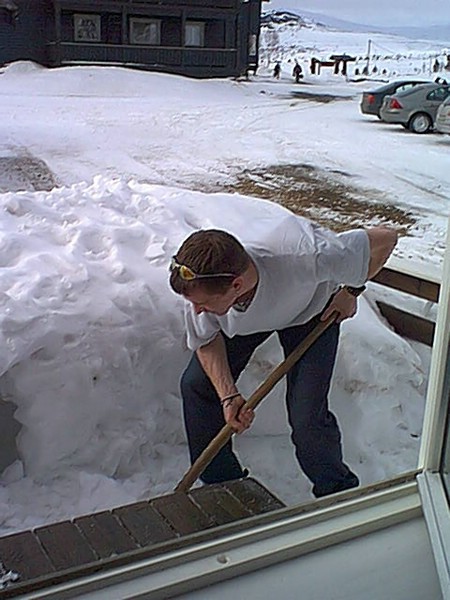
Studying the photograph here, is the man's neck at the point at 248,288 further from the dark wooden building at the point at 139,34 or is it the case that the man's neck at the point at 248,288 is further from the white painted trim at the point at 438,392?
the dark wooden building at the point at 139,34

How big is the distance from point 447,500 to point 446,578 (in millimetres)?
108

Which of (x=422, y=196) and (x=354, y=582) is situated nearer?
(x=354, y=582)

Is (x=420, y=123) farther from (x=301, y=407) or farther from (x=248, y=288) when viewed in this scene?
(x=248, y=288)

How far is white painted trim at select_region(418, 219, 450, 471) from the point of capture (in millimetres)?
735

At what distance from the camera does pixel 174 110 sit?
11.8 feet

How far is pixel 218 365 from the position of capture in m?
1.24

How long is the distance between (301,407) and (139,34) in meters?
2.05

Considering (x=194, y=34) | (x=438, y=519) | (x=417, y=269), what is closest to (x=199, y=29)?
(x=194, y=34)

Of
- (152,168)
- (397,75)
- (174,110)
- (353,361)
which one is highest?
(397,75)

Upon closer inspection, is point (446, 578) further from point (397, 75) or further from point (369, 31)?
point (397, 75)

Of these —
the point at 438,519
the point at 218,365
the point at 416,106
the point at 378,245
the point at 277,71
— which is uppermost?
the point at 277,71

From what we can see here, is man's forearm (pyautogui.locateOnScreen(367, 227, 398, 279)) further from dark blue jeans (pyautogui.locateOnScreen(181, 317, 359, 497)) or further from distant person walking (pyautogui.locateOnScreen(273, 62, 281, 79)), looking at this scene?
distant person walking (pyautogui.locateOnScreen(273, 62, 281, 79))

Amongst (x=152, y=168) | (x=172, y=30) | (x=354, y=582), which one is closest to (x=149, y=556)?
(x=354, y=582)

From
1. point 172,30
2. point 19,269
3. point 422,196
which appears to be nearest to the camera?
point 19,269
